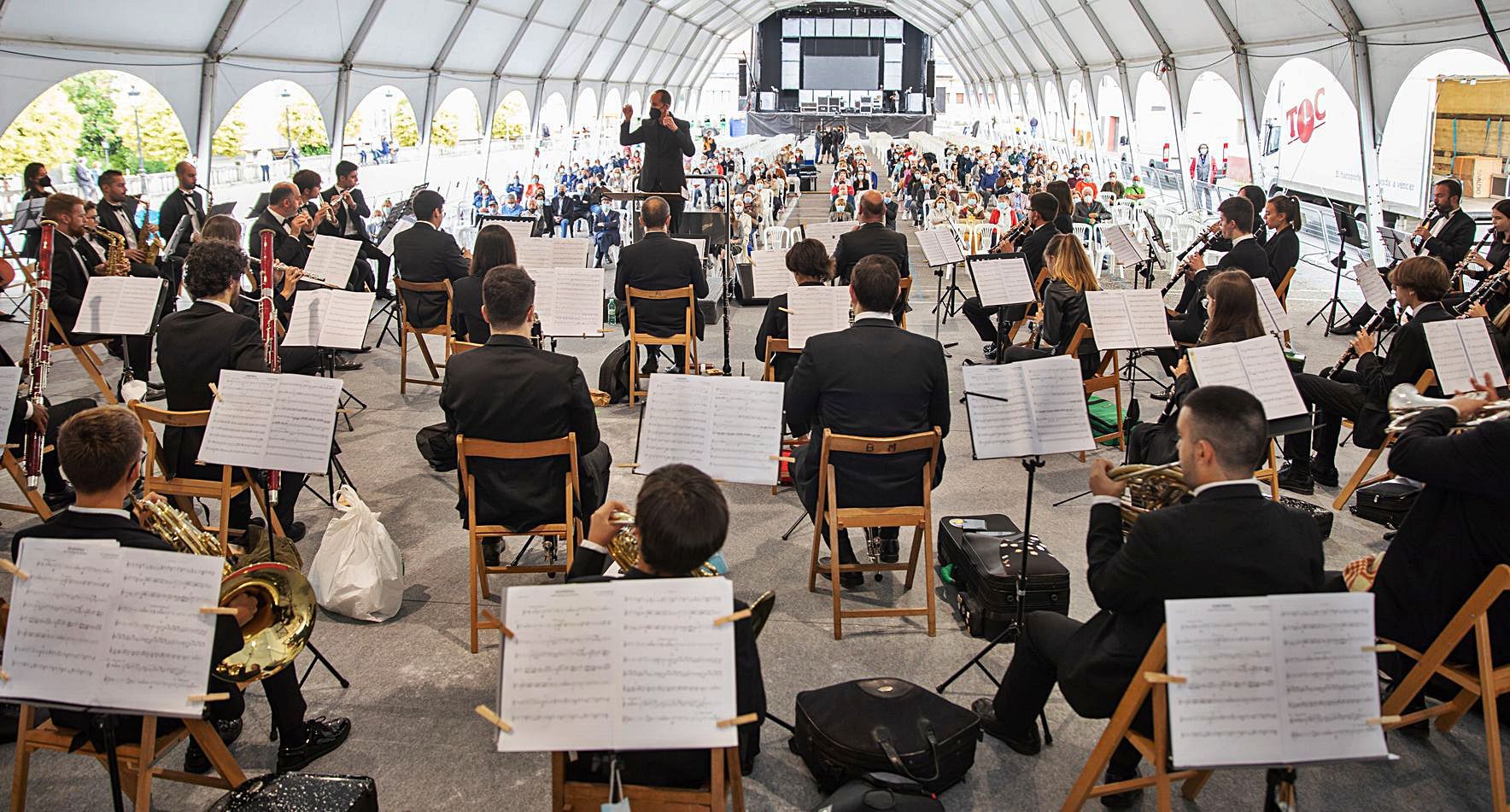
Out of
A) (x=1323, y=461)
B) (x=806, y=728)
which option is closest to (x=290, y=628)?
(x=806, y=728)

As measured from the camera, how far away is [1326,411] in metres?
5.66

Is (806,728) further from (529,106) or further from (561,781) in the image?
(529,106)

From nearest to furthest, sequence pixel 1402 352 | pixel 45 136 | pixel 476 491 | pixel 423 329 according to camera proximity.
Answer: pixel 476 491
pixel 1402 352
pixel 423 329
pixel 45 136

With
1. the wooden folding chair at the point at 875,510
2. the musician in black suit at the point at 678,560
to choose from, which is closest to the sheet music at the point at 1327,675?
the musician in black suit at the point at 678,560

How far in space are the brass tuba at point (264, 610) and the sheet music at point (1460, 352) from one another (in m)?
4.80

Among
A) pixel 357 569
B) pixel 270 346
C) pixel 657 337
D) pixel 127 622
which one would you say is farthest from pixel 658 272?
pixel 127 622

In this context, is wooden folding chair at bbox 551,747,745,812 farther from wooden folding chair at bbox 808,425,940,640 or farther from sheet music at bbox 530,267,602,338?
sheet music at bbox 530,267,602,338

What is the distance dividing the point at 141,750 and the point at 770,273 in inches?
191

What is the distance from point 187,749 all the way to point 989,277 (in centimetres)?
534

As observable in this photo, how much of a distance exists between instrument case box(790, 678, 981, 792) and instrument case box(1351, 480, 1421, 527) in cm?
317

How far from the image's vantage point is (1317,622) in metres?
2.21

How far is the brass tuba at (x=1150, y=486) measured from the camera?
2.80m

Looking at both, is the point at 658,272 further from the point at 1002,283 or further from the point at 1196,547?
the point at 1196,547

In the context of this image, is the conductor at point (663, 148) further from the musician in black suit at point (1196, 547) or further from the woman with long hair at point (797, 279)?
the musician in black suit at point (1196, 547)
